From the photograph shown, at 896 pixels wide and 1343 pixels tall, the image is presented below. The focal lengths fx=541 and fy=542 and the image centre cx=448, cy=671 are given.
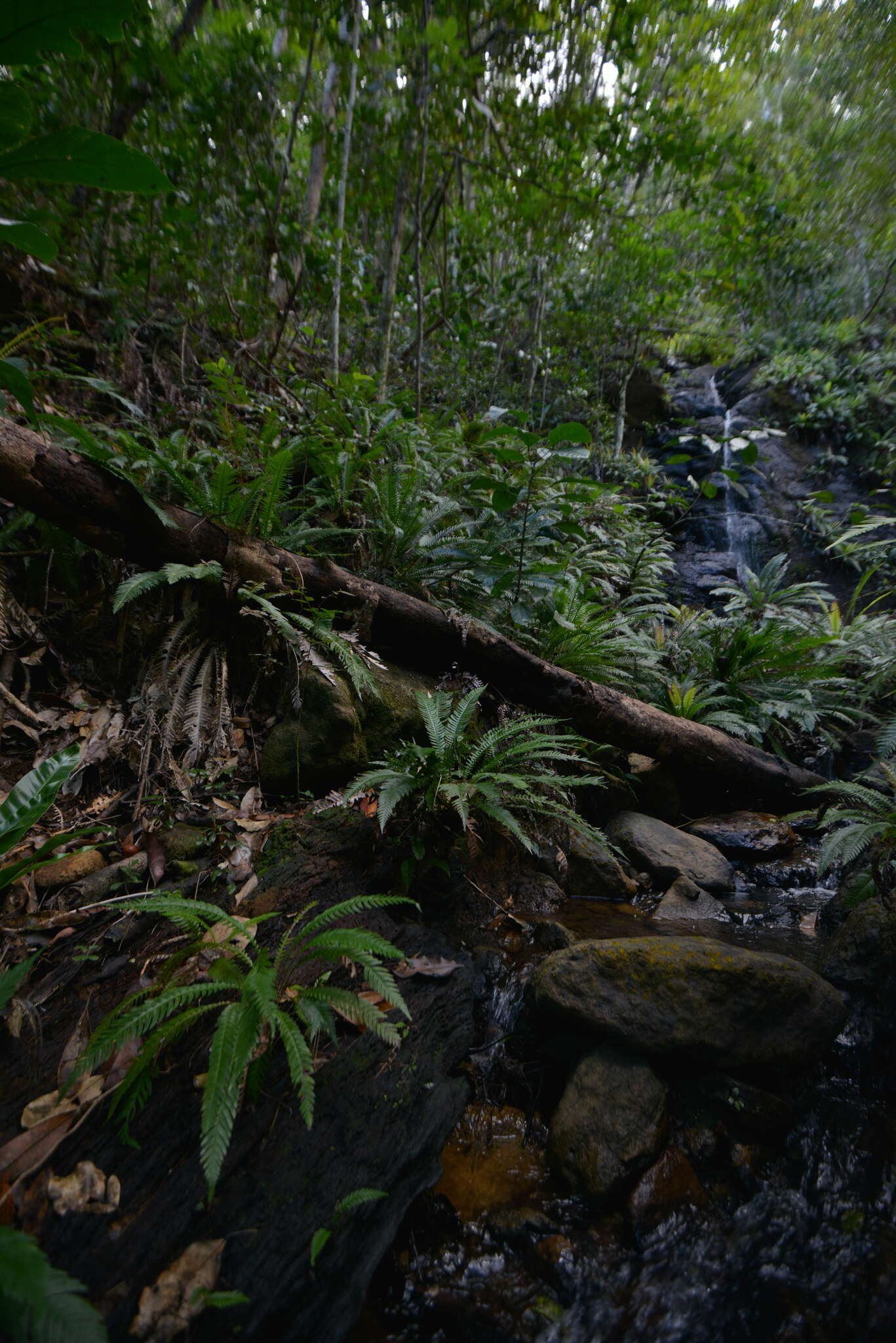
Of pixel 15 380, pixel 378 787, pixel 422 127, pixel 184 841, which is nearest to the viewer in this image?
pixel 15 380

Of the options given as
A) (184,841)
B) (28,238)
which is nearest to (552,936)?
(184,841)

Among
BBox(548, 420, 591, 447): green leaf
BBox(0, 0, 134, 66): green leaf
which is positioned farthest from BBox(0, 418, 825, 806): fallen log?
BBox(0, 0, 134, 66): green leaf

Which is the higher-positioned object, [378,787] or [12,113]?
[12,113]

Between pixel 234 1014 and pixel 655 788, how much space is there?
3551 millimetres

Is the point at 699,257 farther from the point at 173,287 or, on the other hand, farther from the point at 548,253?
the point at 173,287

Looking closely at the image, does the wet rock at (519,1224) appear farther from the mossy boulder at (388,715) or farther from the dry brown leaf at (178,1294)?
the mossy boulder at (388,715)

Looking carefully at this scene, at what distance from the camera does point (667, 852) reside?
3.48 metres

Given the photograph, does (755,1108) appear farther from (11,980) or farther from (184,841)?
(184,841)

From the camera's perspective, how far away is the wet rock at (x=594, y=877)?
3205mm

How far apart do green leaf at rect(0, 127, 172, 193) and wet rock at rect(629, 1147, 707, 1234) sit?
2.91m

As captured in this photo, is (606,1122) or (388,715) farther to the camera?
(388,715)

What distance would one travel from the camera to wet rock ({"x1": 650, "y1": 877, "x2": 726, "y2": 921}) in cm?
303

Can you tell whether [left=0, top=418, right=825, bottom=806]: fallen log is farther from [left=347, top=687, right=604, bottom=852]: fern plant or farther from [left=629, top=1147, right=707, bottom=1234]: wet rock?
[left=629, top=1147, right=707, bottom=1234]: wet rock

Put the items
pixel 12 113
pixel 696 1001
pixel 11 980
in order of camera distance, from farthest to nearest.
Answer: pixel 696 1001 → pixel 11 980 → pixel 12 113
